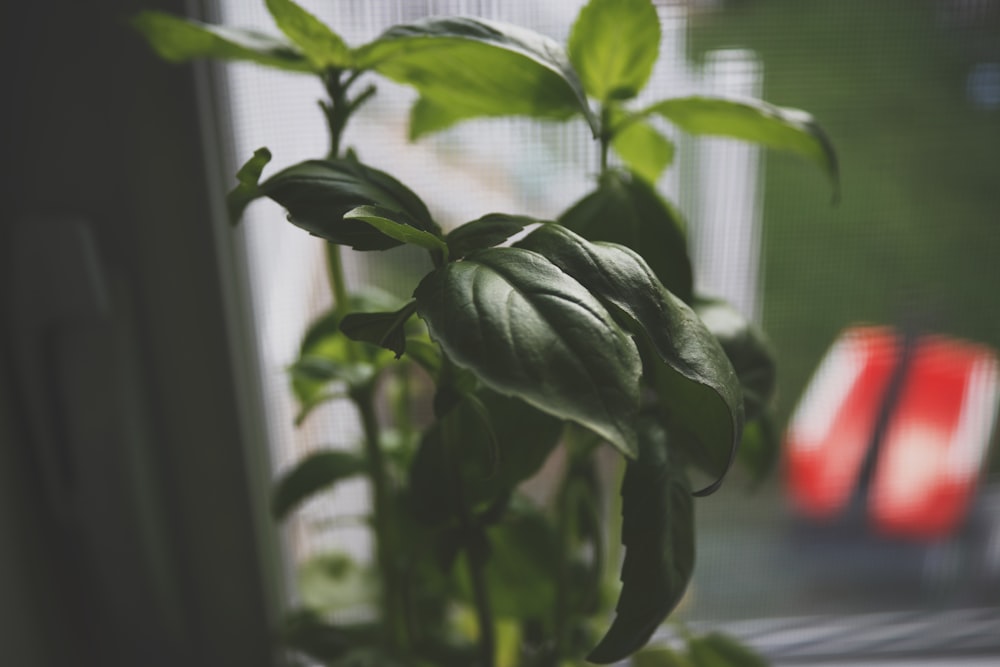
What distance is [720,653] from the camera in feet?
1.76

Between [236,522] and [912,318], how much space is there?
0.60 m

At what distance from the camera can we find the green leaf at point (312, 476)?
1.63ft

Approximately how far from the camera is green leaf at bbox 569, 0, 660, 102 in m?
0.39

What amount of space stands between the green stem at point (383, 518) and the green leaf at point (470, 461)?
51mm

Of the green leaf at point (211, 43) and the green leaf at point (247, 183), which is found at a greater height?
the green leaf at point (211, 43)

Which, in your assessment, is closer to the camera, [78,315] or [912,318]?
[78,315]

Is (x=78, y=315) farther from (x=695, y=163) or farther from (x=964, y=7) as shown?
(x=964, y=7)

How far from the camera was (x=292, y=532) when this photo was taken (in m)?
0.76

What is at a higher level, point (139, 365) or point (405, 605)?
point (139, 365)

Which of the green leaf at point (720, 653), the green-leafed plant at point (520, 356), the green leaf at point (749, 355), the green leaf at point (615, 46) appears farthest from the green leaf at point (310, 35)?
the green leaf at point (720, 653)

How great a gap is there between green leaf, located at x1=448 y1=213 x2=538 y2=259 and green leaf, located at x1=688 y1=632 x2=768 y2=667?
35 cm

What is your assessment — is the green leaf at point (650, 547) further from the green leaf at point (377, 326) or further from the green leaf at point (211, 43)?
the green leaf at point (211, 43)

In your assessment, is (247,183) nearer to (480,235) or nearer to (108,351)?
(480,235)

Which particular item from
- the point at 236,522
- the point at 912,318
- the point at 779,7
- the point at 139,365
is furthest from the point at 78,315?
the point at 912,318
